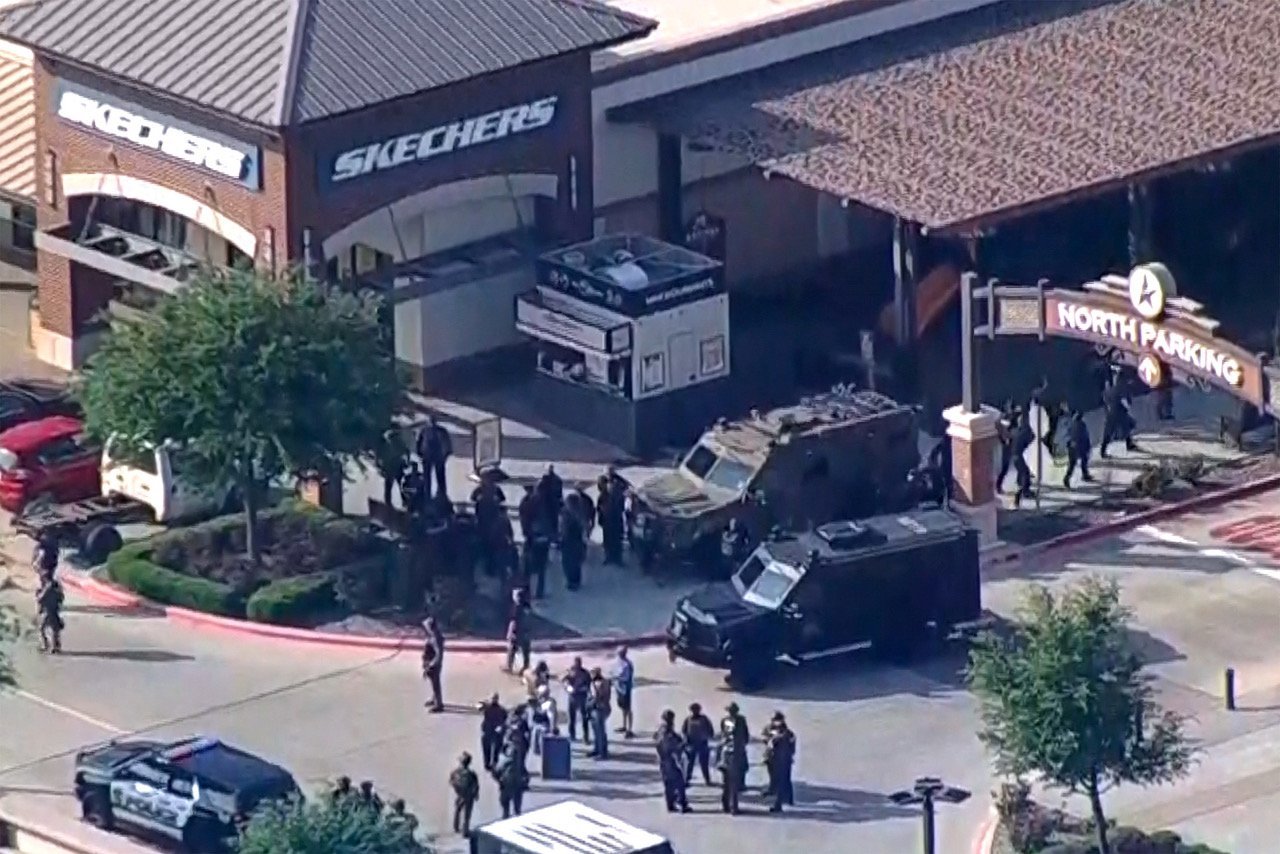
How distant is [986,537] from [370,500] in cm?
882

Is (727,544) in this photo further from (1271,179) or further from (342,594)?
(1271,179)

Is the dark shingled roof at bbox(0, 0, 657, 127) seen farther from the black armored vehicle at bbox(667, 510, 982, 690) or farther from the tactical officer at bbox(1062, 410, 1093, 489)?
the black armored vehicle at bbox(667, 510, 982, 690)

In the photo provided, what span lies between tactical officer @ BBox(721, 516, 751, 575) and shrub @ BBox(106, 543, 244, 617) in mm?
6722

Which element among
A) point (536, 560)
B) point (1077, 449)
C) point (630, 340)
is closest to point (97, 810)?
point (536, 560)

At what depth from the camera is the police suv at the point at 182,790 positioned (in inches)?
2285

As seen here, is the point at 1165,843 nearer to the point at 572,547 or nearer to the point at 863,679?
the point at 863,679

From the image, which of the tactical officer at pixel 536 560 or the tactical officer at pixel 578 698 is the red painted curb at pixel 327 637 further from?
the tactical officer at pixel 578 698

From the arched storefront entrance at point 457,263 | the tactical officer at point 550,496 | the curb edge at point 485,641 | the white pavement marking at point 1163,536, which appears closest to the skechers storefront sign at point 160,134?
the arched storefront entrance at point 457,263

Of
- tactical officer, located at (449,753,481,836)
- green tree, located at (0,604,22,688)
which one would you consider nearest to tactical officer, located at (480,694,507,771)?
tactical officer, located at (449,753,481,836)

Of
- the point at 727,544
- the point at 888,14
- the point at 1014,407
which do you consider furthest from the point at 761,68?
the point at 727,544

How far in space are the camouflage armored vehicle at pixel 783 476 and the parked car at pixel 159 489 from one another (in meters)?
6.23

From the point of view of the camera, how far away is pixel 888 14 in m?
80.2

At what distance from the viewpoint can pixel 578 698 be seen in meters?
61.2

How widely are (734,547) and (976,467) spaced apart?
3970 millimetres
